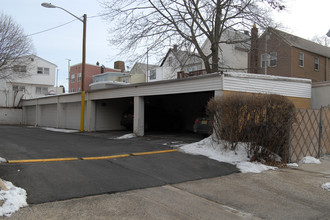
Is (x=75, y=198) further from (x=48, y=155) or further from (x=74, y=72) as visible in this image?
(x=74, y=72)

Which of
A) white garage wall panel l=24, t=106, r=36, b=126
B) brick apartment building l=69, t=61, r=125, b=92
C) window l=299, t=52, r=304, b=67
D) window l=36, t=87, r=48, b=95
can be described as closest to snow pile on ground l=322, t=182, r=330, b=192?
window l=299, t=52, r=304, b=67

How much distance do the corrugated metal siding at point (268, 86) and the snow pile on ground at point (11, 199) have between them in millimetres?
7647

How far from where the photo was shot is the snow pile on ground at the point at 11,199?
393 cm

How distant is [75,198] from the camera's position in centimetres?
471

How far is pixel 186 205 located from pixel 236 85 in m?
6.76

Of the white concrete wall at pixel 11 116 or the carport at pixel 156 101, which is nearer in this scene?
the carport at pixel 156 101

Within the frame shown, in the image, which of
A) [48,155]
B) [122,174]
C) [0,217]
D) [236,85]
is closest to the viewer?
[0,217]

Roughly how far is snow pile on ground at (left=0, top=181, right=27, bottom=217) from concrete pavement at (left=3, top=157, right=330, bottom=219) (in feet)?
0.39

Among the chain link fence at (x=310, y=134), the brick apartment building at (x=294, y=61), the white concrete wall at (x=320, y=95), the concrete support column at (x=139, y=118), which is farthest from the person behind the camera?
the brick apartment building at (x=294, y=61)

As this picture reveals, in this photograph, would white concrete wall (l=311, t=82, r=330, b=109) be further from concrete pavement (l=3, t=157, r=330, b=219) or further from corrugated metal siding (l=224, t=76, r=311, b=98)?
concrete pavement (l=3, t=157, r=330, b=219)

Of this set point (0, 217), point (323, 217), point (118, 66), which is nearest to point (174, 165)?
point (323, 217)

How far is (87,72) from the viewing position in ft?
149

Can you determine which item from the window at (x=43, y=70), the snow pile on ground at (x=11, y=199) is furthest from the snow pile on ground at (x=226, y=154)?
the window at (x=43, y=70)

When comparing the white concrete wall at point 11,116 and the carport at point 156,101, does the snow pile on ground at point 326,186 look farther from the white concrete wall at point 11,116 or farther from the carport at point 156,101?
the white concrete wall at point 11,116
